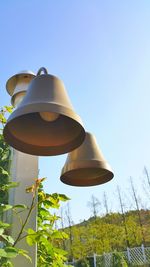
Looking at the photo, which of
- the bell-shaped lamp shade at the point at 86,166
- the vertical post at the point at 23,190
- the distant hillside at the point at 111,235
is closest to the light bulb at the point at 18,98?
the vertical post at the point at 23,190

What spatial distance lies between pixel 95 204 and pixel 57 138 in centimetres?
1691

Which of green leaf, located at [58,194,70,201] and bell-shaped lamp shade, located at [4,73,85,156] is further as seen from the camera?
A: green leaf, located at [58,194,70,201]

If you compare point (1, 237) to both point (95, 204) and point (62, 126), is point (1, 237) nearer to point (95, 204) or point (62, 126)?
point (62, 126)

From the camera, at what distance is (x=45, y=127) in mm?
1188

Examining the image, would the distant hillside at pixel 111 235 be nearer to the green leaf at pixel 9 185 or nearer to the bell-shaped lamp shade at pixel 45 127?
the green leaf at pixel 9 185

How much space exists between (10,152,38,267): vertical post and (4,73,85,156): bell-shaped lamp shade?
17.8 inches

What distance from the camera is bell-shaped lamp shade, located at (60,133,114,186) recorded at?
4.26ft

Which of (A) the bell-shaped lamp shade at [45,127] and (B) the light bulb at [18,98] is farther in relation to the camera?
(B) the light bulb at [18,98]

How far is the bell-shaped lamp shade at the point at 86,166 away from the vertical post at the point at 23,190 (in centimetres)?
23

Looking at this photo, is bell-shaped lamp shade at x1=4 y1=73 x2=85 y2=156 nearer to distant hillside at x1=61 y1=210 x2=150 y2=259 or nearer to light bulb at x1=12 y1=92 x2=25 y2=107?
light bulb at x1=12 y1=92 x2=25 y2=107

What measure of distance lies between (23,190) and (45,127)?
0.48 metres

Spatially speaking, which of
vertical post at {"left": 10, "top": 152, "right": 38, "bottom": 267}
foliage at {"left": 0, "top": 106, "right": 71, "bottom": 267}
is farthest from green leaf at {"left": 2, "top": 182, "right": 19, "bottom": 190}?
vertical post at {"left": 10, "top": 152, "right": 38, "bottom": 267}

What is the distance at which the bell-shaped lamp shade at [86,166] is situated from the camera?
1298 millimetres

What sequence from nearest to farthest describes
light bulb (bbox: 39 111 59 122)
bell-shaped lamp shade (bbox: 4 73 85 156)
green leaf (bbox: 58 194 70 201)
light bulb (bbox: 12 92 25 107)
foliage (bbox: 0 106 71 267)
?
bell-shaped lamp shade (bbox: 4 73 85 156) < light bulb (bbox: 39 111 59 122) < foliage (bbox: 0 106 71 267) < green leaf (bbox: 58 194 70 201) < light bulb (bbox: 12 92 25 107)
